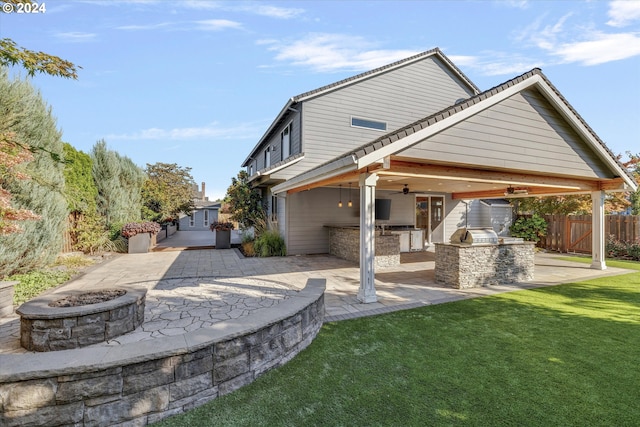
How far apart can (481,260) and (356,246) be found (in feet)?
12.8

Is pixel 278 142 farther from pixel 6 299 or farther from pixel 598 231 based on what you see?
pixel 598 231

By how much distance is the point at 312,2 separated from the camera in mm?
7828

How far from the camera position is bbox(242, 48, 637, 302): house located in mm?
6086

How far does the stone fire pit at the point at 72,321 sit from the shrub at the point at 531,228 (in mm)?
16479

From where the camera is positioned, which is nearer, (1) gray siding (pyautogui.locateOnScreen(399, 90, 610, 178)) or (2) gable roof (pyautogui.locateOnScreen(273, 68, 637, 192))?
(2) gable roof (pyautogui.locateOnScreen(273, 68, 637, 192))

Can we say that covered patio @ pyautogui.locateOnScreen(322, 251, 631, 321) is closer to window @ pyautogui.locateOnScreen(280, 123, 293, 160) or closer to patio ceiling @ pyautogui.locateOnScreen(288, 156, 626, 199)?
patio ceiling @ pyautogui.locateOnScreen(288, 156, 626, 199)

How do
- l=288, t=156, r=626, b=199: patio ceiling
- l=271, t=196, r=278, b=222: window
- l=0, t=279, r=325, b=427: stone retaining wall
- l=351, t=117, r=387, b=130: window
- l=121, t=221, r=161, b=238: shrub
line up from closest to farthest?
l=0, t=279, r=325, b=427: stone retaining wall < l=288, t=156, r=626, b=199: patio ceiling < l=351, t=117, r=387, b=130: window < l=121, t=221, r=161, b=238: shrub < l=271, t=196, r=278, b=222: window

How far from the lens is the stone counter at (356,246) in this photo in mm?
9414

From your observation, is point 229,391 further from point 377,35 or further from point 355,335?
point 377,35

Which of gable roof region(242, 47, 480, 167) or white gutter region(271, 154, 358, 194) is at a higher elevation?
gable roof region(242, 47, 480, 167)

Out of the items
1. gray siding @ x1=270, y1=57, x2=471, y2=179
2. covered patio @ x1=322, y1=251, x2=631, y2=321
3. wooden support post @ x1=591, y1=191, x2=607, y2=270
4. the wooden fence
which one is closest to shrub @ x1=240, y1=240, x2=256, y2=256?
gray siding @ x1=270, y1=57, x2=471, y2=179

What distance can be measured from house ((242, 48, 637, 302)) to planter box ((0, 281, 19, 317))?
5716 mm

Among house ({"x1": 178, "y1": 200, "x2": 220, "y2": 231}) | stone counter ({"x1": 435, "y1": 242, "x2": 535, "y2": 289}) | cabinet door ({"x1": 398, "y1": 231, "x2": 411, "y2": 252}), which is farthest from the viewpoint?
house ({"x1": 178, "y1": 200, "x2": 220, "y2": 231})

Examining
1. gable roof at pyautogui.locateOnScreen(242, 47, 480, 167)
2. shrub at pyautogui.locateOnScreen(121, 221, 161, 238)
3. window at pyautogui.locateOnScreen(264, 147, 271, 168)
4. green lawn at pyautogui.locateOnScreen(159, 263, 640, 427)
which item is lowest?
green lawn at pyautogui.locateOnScreen(159, 263, 640, 427)
